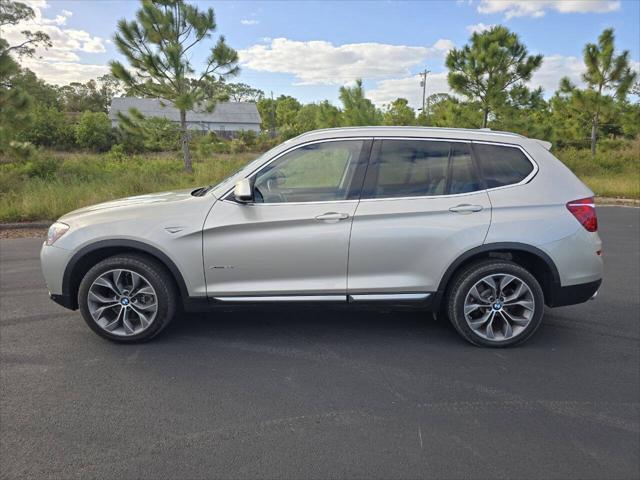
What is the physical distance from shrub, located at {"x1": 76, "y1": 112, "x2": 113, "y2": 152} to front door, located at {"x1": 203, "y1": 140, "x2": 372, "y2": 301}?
43276 mm

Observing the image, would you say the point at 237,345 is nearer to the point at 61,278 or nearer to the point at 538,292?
the point at 61,278

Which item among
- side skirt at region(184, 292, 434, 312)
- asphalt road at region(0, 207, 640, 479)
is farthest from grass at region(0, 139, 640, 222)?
side skirt at region(184, 292, 434, 312)

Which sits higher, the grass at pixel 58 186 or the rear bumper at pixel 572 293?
the grass at pixel 58 186

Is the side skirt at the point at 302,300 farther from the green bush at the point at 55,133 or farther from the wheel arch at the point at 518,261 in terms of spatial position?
the green bush at the point at 55,133

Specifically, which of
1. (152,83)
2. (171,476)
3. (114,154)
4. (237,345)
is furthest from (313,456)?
(114,154)

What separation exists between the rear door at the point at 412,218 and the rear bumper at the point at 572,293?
807mm

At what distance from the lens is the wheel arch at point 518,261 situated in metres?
3.63

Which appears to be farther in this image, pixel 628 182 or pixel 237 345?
pixel 628 182

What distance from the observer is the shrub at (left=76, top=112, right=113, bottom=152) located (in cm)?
4066

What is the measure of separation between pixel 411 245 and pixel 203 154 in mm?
16512

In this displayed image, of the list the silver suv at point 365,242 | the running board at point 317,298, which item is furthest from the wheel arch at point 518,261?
the running board at point 317,298

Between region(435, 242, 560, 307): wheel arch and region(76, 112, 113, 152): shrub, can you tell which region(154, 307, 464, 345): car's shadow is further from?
region(76, 112, 113, 152): shrub

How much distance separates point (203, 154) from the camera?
1870cm

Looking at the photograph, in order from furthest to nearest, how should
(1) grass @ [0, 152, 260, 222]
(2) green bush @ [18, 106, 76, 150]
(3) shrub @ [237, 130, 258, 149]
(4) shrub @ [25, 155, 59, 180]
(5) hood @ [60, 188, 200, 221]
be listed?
(2) green bush @ [18, 106, 76, 150]
(3) shrub @ [237, 130, 258, 149]
(4) shrub @ [25, 155, 59, 180]
(1) grass @ [0, 152, 260, 222]
(5) hood @ [60, 188, 200, 221]
